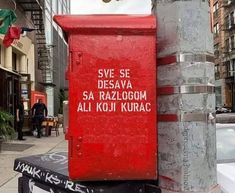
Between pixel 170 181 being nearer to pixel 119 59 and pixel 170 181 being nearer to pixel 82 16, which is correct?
pixel 119 59

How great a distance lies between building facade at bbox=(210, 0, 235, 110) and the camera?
59250 millimetres

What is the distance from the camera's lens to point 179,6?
2.74 m

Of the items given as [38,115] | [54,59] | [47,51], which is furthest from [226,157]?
[54,59]

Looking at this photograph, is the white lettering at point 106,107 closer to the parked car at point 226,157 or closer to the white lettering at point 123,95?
the white lettering at point 123,95

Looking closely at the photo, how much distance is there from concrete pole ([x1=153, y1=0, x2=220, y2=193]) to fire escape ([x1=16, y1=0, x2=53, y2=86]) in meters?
21.7

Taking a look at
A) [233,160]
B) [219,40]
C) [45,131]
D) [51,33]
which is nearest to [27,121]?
[45,131]

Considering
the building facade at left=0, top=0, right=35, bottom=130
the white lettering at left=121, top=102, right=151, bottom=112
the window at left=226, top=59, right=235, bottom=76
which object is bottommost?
the white lettering at left=121, top=102, right=151, bottom=112

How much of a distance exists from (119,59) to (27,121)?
67.5ft

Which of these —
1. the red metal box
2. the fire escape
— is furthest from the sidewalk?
the fire escape

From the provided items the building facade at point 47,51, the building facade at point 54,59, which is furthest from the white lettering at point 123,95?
the building facade at point 54,59

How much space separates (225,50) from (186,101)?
6129 cm

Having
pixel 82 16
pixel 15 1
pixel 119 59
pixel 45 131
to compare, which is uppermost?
pixel 15 1

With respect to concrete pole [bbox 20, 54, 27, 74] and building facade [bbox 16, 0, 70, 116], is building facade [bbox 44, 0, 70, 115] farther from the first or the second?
concrete pole [bbox 20, 54, 27, 74]

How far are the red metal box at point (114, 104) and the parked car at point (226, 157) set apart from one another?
1.82m
